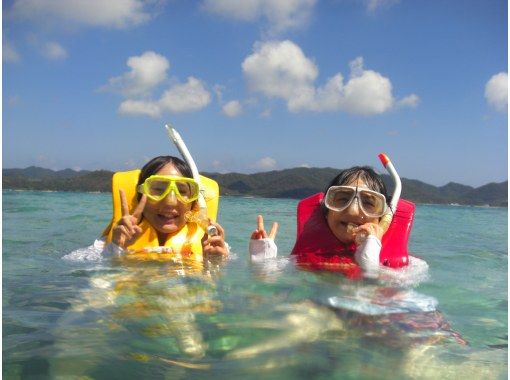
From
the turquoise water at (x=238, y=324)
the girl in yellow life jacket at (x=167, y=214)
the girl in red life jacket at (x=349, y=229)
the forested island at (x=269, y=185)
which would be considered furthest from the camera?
the forested island at (x=269, y=185)

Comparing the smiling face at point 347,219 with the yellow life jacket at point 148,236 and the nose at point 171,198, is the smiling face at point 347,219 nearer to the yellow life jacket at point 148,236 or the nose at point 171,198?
the yellow life jacket at point 148,236

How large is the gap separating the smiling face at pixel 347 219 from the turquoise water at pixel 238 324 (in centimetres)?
55

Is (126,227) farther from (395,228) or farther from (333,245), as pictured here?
(395,228)

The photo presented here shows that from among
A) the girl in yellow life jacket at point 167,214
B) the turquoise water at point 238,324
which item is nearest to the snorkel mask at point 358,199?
the turquoise water at point 238,324

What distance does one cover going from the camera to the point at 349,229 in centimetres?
450

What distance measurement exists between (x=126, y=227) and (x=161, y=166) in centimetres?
79

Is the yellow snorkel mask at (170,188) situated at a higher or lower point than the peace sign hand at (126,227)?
higher

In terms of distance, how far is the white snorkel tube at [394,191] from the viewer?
4406 mm

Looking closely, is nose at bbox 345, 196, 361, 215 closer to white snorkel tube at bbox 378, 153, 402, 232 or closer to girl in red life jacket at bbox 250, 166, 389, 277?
girl in red life jacket at bbox 250, 166, 389, 277

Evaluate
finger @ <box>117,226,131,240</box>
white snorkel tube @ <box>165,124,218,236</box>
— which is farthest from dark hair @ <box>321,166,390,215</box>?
finger @ <box>117,226,131,240</box>

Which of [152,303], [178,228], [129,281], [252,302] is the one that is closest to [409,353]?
[252,302]

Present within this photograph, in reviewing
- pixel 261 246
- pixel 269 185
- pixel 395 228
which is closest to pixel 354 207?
pixel 395 228

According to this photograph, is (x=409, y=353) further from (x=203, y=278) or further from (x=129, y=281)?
(x=129, y=281)

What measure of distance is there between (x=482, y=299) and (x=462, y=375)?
1.93 meters
